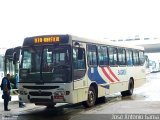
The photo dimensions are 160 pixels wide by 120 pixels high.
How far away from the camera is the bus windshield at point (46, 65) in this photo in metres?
13.4

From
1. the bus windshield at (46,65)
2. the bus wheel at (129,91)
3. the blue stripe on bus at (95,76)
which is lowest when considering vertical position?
the bus wheel at (129,91)

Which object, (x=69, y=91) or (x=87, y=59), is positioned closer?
(x=69, y=91)

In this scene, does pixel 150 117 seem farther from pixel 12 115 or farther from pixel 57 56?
pixel 12 115

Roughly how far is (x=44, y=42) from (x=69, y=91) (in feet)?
7.11

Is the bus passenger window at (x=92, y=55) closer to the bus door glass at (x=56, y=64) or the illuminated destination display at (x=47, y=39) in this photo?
the bus door glass at (x=56, y=64)

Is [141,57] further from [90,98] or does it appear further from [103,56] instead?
→ [90,98]

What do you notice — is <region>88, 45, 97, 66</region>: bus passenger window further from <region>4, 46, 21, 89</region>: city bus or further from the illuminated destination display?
<region>4, 46, 21, 89</region>: city bus

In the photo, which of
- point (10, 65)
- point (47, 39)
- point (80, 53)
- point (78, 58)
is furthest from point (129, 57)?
point (47, 39)

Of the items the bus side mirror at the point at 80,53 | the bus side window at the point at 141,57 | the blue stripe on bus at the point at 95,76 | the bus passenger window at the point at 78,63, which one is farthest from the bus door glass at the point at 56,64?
the bus side window at the point at 141,57

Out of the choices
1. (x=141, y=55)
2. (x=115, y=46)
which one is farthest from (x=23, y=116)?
(x=141, y=55)

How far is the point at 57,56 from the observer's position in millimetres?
13625

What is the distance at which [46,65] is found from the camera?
13.6 m

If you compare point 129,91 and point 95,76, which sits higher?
point 95,76

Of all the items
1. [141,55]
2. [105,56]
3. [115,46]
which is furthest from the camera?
[141,55]
